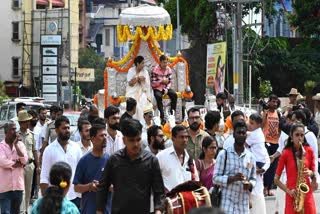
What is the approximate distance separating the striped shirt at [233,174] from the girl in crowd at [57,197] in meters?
3.02

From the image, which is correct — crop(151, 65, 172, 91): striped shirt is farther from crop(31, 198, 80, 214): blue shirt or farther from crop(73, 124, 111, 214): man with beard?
crop(31, 198, 80, 214): blue shirt

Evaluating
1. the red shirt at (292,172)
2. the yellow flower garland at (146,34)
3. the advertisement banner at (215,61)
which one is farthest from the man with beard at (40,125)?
Answer: the advertisement banner at (215,61)

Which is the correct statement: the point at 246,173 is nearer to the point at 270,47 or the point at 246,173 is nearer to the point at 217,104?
the point at 217,104

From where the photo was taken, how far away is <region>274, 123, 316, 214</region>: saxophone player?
1259cm

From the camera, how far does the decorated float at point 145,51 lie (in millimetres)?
22483

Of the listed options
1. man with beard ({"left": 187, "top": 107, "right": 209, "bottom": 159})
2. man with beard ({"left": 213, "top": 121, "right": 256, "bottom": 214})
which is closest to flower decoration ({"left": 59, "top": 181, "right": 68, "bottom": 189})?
man with beard ({"left": 213, "top": 121, "right": 256, "bottom": 214})

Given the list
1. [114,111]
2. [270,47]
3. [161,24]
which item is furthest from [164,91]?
[270,47]

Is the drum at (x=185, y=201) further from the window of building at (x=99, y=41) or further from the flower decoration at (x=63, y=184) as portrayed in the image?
the window of building at (x=99, y=41)

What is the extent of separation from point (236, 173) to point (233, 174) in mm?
37

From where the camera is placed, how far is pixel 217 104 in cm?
2003

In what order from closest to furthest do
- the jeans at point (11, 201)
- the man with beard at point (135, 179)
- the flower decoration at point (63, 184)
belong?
the flower decoration at point (63, 184), the man with beard at point (135, 179), the jeans at point (11, 201)

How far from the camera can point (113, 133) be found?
12625mm

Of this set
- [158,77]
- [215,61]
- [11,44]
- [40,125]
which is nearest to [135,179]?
[40,125]

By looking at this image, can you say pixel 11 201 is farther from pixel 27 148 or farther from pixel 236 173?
pixel 236 173
